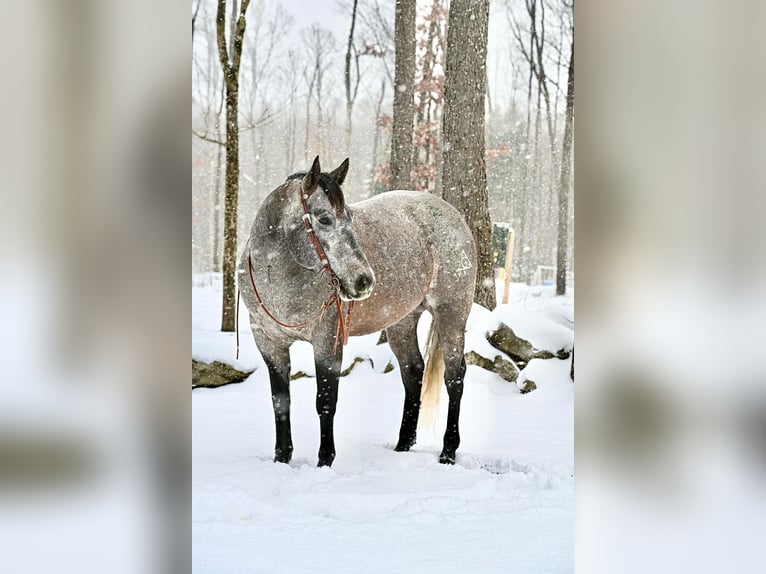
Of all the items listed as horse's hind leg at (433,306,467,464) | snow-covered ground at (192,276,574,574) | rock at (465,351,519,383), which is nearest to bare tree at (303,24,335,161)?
snow-covered ground at (192,276,574,574)

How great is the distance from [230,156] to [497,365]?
5.07ft

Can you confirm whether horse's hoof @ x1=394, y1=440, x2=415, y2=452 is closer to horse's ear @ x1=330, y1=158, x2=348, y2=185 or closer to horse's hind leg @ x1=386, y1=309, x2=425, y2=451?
horse's hind leg @ x1=386, y1=309, x2=425, y2=451

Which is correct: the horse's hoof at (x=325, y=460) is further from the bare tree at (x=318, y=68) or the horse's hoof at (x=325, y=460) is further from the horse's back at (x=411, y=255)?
the bare tree at (x=318, y=68)

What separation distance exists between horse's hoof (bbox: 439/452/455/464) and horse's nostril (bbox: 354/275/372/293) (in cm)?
84

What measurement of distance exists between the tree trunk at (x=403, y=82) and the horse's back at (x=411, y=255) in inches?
8.2

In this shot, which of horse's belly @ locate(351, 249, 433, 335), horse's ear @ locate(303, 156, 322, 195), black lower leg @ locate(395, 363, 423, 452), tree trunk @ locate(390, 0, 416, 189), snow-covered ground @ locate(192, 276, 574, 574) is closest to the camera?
snow-covered ground @ locate(192, 276, 574, 574)

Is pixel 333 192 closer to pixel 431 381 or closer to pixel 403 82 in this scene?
pixel 403 82

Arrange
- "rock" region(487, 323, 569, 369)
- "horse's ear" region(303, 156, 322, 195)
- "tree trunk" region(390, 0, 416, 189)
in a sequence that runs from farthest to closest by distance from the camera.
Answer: "rock" region(487, 323, 569, 369), "tree trunk" region(390, 0, 416, 189), "horse's ear" region(303, 156, 322, 195)

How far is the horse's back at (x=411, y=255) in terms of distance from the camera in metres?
2.88

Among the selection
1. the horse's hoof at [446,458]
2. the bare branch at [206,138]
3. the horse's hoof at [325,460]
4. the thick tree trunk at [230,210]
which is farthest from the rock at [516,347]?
the bare branch at [206,138]

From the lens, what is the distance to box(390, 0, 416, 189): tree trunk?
3.09 metres
